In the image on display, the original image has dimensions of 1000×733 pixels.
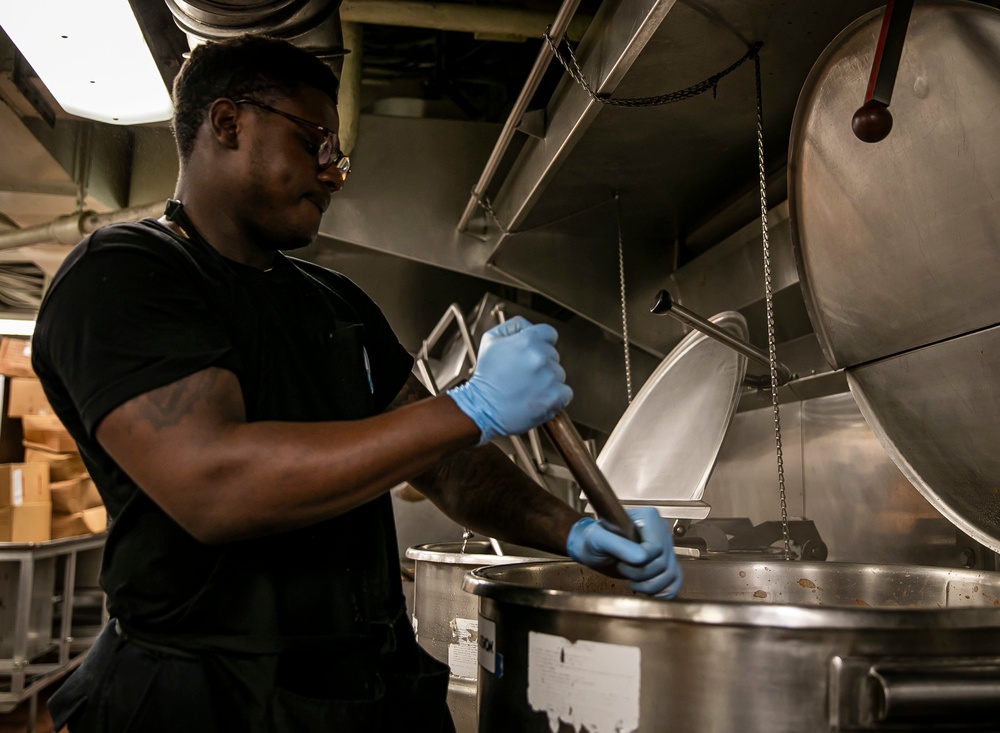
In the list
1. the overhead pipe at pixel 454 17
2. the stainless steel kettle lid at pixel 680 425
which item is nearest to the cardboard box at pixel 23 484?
the overhead pipe at pixel 454 17

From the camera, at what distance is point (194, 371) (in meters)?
0.88

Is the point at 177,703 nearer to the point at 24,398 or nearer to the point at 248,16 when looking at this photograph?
the point at 248,16

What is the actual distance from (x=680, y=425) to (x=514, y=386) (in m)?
1.06

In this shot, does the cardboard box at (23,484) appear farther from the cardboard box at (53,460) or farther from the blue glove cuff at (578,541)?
the blue glove cuff at (578,541)

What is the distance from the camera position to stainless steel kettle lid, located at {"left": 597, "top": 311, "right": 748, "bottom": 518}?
71.1 inches

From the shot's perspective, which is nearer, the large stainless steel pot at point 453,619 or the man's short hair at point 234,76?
the man's short hair at point 234,76

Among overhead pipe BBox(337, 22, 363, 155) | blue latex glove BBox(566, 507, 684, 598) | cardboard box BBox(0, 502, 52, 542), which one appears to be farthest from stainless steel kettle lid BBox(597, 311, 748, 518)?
cardboard box BBox(0, 502, 52, 542)

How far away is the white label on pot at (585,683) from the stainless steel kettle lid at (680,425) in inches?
36.5

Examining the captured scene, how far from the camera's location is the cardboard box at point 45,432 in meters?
4.45

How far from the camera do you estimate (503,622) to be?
0.94 m

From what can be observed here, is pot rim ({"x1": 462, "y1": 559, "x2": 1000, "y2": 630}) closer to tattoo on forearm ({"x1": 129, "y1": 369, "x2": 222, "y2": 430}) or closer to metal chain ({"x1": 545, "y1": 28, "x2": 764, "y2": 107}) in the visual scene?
tattoo on forearm ({"x1": 129, "y1": 369, "x2": 222, "y2": 430})

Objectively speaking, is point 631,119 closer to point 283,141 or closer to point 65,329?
point 283,141

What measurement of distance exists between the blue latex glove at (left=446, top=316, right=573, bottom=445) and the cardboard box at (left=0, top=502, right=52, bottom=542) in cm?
395

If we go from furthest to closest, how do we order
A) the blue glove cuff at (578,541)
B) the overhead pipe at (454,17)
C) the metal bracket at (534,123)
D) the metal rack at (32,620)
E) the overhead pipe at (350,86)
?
1. the metal rack at (32,620)
2. the overhead pipe at (350,86)
3. the overhead pipe at (454,17)
4. the metal bracket at (534,123)
5. the blue glove cuff at (578,541)
